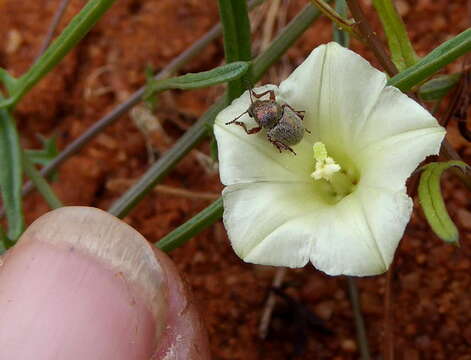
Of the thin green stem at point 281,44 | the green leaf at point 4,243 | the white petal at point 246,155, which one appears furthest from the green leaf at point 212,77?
the green leaf at point 4,243

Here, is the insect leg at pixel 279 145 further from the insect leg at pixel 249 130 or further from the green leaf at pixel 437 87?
the green leaf at pixel 437 87

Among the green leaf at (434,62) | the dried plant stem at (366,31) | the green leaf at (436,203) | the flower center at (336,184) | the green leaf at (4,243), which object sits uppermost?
the dried plant stem at (366,31)

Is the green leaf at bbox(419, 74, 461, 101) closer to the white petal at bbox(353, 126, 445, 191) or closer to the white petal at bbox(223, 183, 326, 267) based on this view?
the white petal at bbox(353, 126, 445, 191)

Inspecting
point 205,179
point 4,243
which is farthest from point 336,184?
point 205,179

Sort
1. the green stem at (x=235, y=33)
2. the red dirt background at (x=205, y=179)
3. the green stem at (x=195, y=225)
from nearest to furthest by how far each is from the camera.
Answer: the green stem at (x=235, y=33) < the green stem at (x=195, y=225) < the red dirt background at (x=205, y=179)

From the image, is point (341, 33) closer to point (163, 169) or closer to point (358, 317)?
point (163, 169)

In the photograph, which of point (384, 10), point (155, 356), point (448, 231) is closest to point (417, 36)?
point (384, 10)

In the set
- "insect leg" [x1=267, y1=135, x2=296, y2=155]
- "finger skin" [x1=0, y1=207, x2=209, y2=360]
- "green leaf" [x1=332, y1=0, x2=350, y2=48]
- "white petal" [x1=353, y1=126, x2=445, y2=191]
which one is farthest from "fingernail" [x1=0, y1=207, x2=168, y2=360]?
"green leaf" [x1=332, y1=0, x2=350, y2=48]
